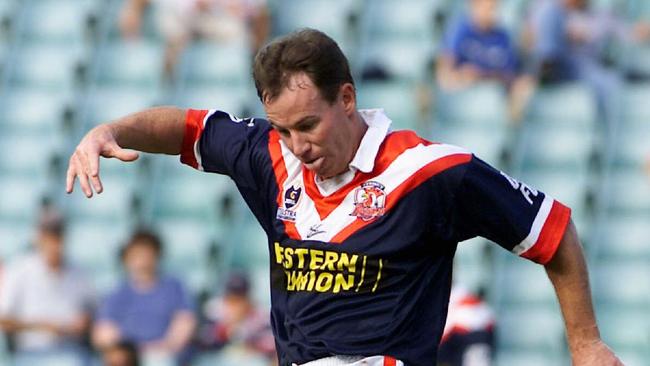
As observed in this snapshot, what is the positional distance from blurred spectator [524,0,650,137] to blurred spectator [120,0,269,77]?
214 cm

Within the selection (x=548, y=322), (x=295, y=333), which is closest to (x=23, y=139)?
(x=548, y=322)

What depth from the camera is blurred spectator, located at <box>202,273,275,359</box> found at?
34.9 feet

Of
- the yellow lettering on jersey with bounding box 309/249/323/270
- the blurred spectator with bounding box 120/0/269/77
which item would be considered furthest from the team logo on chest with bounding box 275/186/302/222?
the blurred spectator with bounding box 120/0/269/77

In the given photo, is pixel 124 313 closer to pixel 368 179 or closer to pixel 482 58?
pixel 482 58

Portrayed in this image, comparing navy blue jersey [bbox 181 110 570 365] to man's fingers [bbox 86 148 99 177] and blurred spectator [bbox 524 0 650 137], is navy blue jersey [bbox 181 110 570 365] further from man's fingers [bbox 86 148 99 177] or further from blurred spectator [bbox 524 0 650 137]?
blurred spectator [bbox 524 0 650 137]

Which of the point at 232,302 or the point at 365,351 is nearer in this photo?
the point at 365,351

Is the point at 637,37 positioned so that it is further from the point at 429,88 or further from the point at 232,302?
the point at 232,302

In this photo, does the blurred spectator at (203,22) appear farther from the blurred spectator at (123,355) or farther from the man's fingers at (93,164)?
the man's fingers at (93,164)

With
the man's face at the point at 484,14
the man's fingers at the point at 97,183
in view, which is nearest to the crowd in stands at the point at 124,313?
the man's face at the point at 484,14

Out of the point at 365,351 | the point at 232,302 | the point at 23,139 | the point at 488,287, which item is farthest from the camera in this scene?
the point at 23,139

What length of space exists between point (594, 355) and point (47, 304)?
6505 millimetres

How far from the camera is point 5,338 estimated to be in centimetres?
1113

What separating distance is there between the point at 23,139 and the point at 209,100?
152 centimetres

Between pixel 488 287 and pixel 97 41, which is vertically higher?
pixel 97 41
